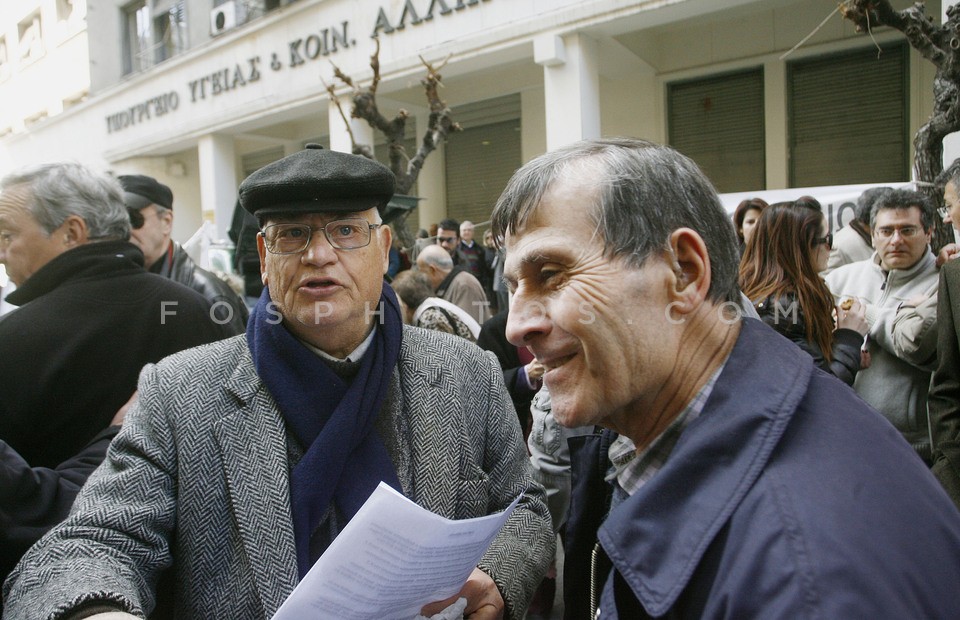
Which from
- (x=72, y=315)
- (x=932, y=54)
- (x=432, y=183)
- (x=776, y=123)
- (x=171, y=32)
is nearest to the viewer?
(x=72, y=315)

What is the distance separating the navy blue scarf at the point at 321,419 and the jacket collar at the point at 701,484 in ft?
2.48

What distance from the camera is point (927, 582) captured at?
771 mm

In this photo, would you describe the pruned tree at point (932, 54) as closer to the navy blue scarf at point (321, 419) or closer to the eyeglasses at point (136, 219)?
the navy blue scarf at point (321, 419)

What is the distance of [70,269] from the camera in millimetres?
2176

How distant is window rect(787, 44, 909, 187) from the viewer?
8477 mm

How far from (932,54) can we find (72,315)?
5895mm

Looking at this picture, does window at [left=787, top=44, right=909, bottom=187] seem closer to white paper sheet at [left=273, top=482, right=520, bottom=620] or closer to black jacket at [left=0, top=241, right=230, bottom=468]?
black jacket at [left=0, top=241, right=230, bottom=468]

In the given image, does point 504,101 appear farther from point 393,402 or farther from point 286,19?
point 393,402

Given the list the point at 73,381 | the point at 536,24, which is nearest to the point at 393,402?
the point at 73,381

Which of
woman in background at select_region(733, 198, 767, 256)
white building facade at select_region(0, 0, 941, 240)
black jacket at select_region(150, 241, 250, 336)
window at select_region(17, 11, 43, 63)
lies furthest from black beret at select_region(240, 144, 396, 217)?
window at select_region(17, 11, 43, 63)

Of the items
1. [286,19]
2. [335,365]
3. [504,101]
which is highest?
[286,19]

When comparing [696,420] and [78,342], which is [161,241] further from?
[696,420]

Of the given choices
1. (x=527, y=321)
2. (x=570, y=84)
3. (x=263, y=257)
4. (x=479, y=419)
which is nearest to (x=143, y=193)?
(x=263, y=257)

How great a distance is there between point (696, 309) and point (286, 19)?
13.2m
